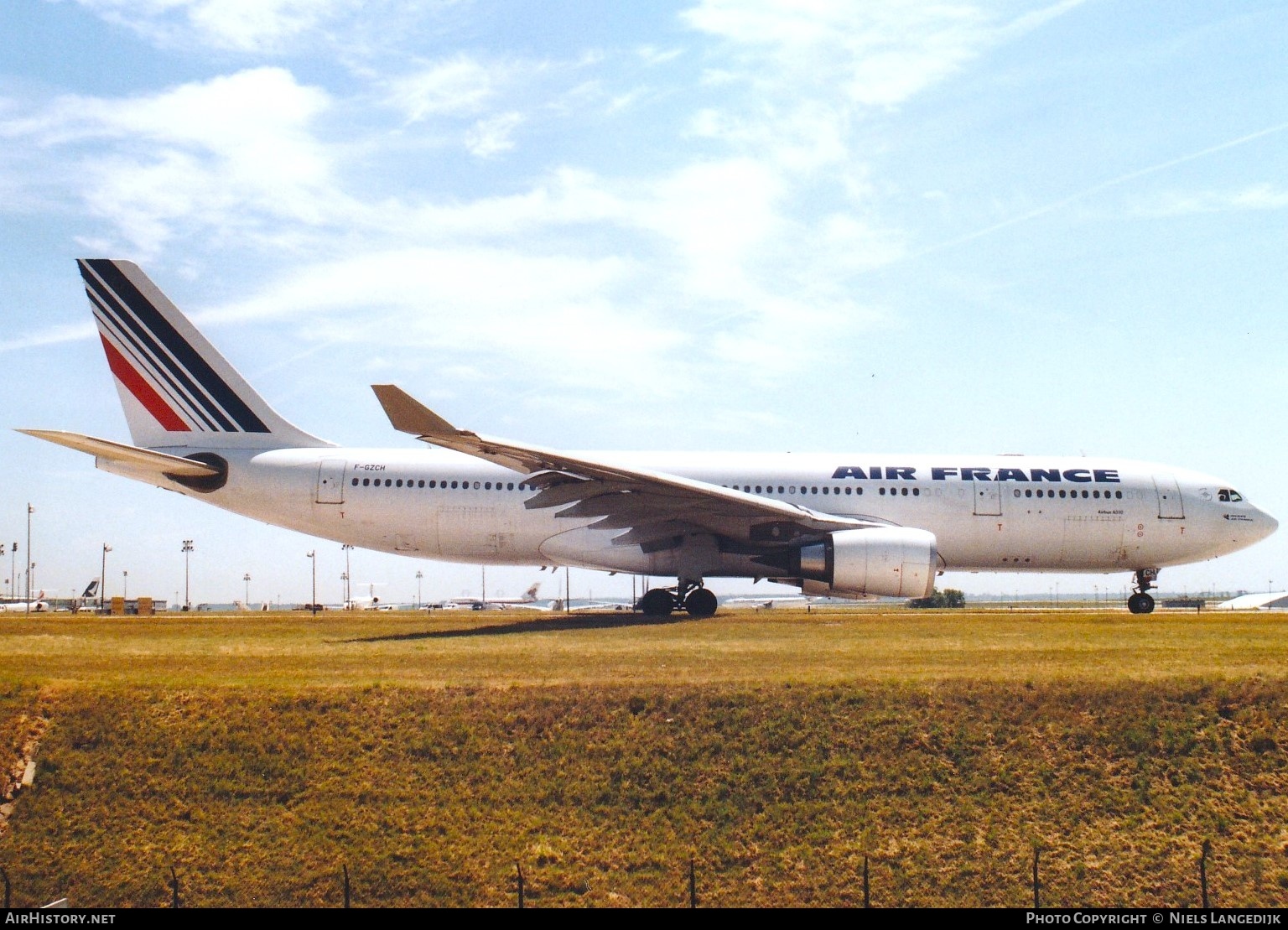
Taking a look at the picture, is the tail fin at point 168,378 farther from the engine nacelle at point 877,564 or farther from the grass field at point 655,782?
the engine nacelle at point 877,564

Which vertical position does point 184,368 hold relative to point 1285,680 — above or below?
above

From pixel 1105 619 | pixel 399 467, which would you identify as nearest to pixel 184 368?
pixel 399 467

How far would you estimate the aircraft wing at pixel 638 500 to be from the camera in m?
20.5

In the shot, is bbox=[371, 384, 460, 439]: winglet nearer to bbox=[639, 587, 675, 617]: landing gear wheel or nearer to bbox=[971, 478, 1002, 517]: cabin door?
bbox=[639, 587, 675, 617]: landing gear wheel

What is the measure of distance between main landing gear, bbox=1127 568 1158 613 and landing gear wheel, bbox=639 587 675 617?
512 inches

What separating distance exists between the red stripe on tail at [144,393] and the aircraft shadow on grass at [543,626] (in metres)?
9.47

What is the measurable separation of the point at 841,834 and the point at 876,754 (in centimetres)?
140

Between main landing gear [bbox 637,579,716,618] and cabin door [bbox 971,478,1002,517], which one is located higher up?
cabin door [bbox 971,478,1002,517]

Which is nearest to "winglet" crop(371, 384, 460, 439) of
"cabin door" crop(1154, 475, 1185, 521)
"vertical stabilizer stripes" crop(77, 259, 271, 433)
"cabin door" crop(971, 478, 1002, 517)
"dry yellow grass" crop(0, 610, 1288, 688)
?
"dry yellow grass" crop(0, 610, 1288, 688)

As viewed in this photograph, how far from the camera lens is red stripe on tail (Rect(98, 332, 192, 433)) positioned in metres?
25.7
